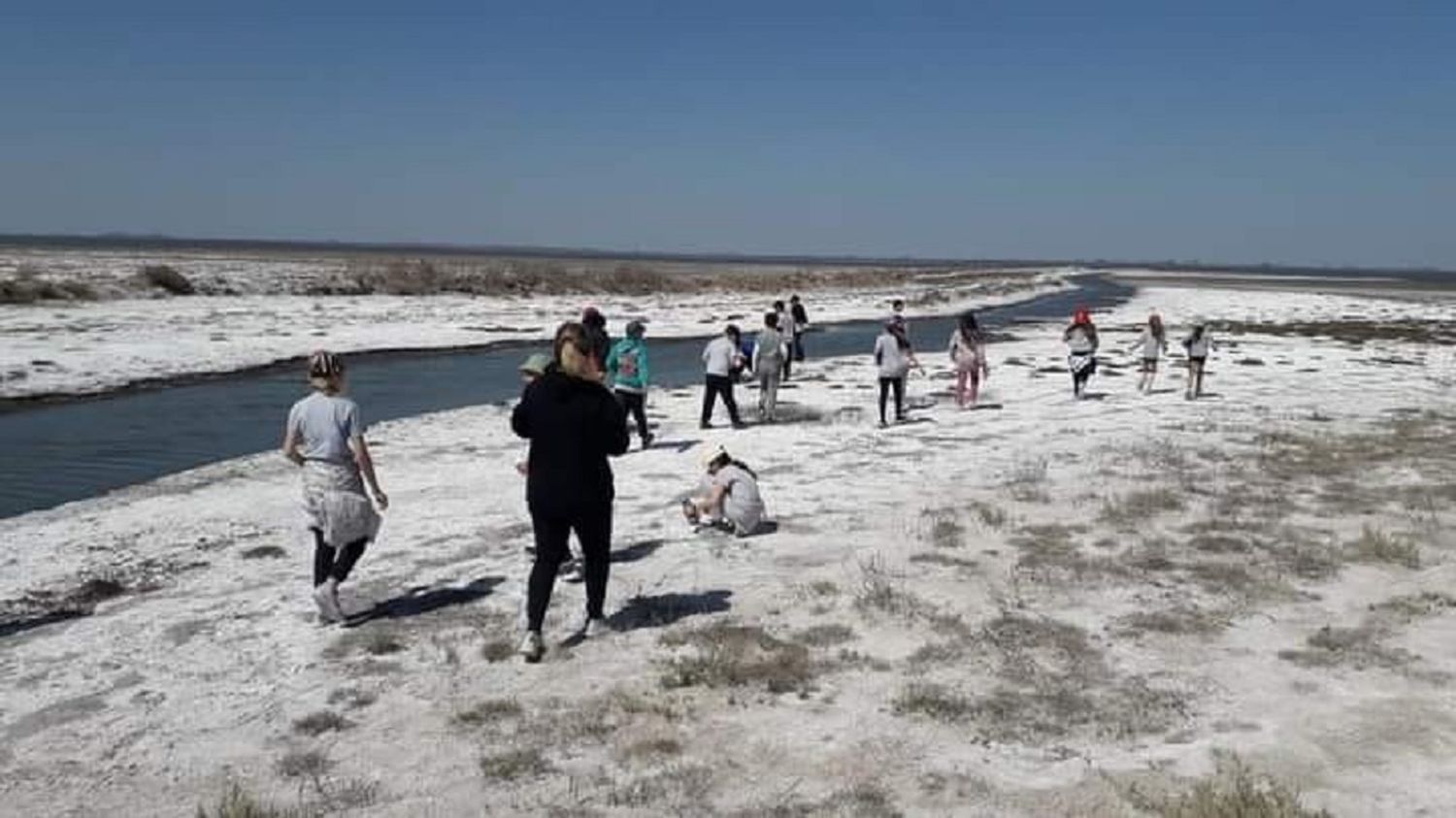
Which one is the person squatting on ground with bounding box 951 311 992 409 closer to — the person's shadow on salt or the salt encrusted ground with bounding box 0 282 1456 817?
the salt encrusted ground with bounding box 0 282 1456 817

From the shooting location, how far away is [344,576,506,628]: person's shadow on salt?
28.3 ft

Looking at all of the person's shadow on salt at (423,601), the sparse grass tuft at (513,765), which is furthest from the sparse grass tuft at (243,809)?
the person's shadow on salt at (423,601)

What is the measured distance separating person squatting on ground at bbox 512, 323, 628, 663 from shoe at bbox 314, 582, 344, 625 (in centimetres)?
189

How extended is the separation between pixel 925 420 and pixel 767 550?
9.73 m

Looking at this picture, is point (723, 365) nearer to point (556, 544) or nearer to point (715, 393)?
point (715, 393)

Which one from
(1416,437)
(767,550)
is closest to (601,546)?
(767,550)

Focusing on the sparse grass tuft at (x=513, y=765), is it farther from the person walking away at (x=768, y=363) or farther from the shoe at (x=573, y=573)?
the person walking away at (x=768, y=363)

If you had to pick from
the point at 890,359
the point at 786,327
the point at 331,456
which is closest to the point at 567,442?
the point at 331,456

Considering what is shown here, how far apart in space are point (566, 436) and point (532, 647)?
5.02 ft

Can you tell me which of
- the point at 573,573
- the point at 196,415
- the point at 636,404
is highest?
the point at 636,404

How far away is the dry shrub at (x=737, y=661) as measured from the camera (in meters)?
7.11

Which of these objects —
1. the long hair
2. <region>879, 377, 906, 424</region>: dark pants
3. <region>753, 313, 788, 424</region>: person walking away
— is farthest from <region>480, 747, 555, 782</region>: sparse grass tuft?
the long hair

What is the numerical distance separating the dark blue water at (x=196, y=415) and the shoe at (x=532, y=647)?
9259 mm

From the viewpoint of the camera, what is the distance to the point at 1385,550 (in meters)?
9.93
